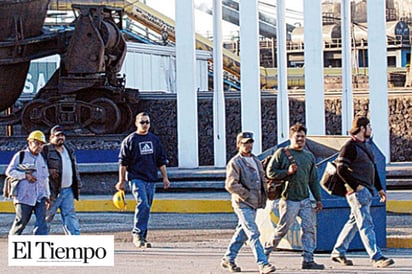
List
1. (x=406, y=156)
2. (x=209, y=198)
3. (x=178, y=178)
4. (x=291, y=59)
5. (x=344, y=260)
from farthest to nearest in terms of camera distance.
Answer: (x=291, y=59) → (x=406, y=156) → (x=178, y=178) → (x=209, y=198) → (x=344, y=260)

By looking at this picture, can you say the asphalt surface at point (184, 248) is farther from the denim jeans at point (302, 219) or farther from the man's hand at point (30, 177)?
the man's hand at point (30, 177)

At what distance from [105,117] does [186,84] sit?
2155 mm

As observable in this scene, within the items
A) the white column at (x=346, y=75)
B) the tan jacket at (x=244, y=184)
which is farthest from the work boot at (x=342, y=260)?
the white column at (x=346, y=75)

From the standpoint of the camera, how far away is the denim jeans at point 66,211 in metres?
12.2

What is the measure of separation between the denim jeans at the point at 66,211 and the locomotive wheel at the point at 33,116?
35.3ft

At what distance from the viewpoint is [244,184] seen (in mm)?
10812

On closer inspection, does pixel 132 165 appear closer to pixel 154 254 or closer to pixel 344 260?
pixel 154 254

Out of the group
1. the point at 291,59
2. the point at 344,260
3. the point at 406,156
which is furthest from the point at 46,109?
the point at 291,59

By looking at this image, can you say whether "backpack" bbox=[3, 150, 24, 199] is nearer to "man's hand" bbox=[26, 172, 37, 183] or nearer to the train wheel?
"man's hand" bbox=[26, 172, 37, 183]

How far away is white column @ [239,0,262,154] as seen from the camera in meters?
21.7

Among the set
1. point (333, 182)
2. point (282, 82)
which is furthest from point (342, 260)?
point (282, 82)

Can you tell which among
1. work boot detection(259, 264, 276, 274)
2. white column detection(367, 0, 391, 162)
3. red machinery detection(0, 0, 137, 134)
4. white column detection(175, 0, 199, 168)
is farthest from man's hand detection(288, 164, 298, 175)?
red machinery detection(0, 0, 137, 134)

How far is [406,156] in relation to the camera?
24188 mm

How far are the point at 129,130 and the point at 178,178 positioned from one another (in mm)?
3198
